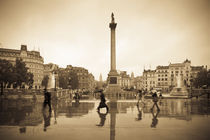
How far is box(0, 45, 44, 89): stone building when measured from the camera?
87.0m

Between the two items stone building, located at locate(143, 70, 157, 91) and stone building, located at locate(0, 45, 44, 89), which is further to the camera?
stone building, located at locate(143, 70, 157, 91)

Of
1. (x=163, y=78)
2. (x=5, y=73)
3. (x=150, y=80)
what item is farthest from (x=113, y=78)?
(x=150, y=80)

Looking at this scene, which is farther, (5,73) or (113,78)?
(113,78)

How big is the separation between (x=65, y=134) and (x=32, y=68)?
96331mm

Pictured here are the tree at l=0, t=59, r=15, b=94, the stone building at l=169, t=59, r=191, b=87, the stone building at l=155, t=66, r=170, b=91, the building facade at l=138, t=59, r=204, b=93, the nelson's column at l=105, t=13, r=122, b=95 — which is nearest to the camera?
the tree at l=0, t=59, r=15, b=94

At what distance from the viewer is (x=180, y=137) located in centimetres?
680

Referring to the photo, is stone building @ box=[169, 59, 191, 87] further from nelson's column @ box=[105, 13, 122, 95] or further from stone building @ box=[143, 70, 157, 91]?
nelson's column @ box=[105, 13, 122, 95]

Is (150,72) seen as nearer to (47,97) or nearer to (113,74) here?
(113,74)

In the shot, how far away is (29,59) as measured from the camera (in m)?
91.5

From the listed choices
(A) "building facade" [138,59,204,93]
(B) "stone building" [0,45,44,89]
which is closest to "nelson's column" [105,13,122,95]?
(B) "stone building" [0,45,44,89]

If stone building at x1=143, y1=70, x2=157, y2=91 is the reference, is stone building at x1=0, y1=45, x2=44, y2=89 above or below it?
above

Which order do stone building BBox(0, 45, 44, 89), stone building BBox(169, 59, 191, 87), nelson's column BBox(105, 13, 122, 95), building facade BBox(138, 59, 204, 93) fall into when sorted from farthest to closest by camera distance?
building facade BBox(138, 59, 204, 93) < stone building BBox(169, 59, 191, 87) < stone building BBox(0, 45, 44, 89) < nelson's column BBox(105, 13, 122, 95)

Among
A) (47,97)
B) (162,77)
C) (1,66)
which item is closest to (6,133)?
(47,97)

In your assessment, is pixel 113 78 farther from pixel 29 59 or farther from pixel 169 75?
pixel 169 75
